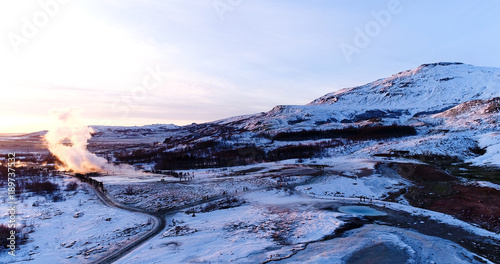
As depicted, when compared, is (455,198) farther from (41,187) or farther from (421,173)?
(41,187)

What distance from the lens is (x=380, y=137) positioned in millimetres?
107000

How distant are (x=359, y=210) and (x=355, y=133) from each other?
330 feet

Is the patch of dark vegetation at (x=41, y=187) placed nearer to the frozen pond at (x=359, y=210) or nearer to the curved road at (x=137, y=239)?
the curved road at (x=137, y=239)

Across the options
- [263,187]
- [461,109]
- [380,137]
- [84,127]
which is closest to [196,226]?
[263,187]

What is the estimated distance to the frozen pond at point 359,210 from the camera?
29.0 metres

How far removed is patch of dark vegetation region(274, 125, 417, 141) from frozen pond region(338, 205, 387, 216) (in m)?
81.0

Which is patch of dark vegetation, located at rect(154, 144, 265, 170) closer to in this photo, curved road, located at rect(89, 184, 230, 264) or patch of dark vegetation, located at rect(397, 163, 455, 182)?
curved road, located at rect(89, 184, 230, 264)

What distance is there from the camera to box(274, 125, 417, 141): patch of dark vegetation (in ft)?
366

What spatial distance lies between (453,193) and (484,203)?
5.49 metres

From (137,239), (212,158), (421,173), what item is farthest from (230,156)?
(137,239)

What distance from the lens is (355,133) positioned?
411 feet

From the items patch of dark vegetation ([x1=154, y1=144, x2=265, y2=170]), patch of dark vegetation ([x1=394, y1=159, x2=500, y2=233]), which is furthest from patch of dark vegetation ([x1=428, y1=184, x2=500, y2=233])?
patch of dark vegetation ([x1=154, y1=144, x2=265, y2=170])

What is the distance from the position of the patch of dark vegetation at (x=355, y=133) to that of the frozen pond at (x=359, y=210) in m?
81.0

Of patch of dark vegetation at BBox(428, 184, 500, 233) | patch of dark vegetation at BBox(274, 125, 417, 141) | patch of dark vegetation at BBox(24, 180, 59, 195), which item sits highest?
patch of dark vegetation at BBox(274, 125, 417, 141)
